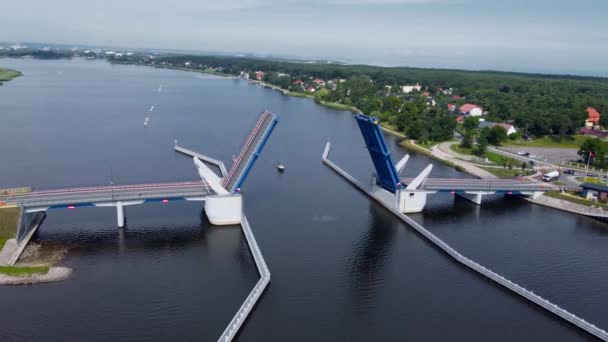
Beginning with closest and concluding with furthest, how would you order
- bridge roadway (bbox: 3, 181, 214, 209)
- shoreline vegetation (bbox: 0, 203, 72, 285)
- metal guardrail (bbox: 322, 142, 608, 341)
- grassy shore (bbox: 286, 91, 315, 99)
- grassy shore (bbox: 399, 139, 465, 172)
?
metal guardrail (bbox: 322, 142, 608, 341), shoreline vegetation (bbox: 0, 203, 72, 285), bridge roadway (bbox: 3, 181, 214, 209), grassy shore (bbox: 399, 139, 465, 172), grassy shore (bbox: 286, 91, 315, 99)

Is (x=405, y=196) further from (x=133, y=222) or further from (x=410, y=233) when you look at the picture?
(x=133, y=222)

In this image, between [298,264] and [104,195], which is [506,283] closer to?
[298,264]

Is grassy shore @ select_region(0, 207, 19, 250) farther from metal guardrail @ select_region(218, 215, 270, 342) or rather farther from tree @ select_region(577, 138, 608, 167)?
tree @ select_region(577, 138, 608, 167)

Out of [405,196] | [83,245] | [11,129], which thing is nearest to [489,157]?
[405,196]

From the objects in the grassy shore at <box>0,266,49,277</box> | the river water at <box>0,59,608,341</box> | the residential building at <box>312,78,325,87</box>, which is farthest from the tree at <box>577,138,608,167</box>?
the residential building at <box>312,78,325,87</box>

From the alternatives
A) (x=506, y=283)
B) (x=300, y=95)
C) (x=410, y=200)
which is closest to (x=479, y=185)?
(x=410, y=200)

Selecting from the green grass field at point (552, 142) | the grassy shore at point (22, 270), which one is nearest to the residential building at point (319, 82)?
the green grass field at point (552, 142)
